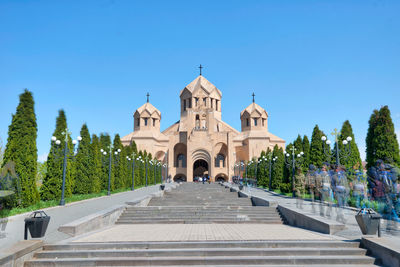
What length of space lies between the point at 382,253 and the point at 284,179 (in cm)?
1622

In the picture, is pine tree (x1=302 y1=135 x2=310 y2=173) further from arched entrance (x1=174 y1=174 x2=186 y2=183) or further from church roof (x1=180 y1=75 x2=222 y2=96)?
church roof (x1=180 y1=75 x2=222 y2=96)

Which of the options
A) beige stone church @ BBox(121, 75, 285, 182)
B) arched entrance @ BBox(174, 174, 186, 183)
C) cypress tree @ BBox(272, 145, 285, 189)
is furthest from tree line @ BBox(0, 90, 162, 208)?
arched entrance @ BBox(174, 174, 186, 183)

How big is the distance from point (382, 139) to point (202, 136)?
37.5 metres

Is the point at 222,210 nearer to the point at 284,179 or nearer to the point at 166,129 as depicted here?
the point at 284,179

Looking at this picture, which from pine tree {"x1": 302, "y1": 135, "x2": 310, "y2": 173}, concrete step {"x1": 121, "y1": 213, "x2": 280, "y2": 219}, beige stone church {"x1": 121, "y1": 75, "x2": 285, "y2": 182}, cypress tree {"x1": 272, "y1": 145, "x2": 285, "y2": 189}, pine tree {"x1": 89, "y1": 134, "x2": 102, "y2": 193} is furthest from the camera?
beige stone church {"x1": 121, "y1": 75, "x2": 285, "y2": 182}

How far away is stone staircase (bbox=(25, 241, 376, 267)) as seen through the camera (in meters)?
5.11

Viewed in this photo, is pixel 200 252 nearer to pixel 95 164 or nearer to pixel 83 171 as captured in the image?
pixel 83 171

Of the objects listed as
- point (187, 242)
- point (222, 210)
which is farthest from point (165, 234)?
point (222, 210)

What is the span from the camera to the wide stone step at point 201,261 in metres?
5.08

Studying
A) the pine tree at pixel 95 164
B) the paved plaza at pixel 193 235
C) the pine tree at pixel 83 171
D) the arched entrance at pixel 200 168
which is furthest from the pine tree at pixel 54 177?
the arched entrance at pixel 200 168

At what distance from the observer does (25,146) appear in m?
12.4

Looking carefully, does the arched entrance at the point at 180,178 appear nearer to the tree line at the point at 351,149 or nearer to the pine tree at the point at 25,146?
the tree line at the point at 351,149

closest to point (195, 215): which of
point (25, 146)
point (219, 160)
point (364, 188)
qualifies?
point (364, 188)

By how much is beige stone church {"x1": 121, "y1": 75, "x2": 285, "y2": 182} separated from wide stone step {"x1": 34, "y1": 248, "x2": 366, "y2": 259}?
141 ft
